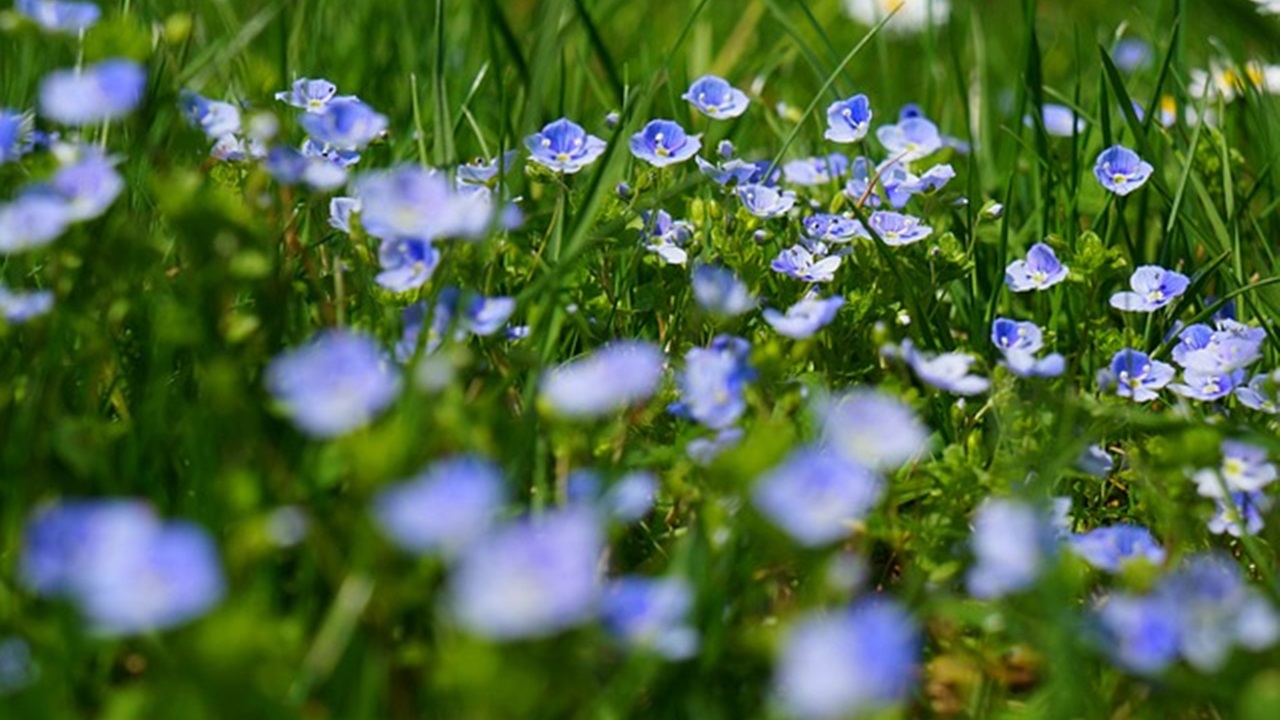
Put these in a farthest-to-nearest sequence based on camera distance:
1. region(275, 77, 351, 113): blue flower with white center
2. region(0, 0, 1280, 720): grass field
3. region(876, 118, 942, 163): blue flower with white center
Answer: region(876, 118, 942, 163): blue flower with white center < region(275, 77, 351, 113): blue flower with white center < region(0, 0, 1280, 720): grass field

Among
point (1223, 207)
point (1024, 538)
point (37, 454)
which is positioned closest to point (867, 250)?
point (1223, 207)

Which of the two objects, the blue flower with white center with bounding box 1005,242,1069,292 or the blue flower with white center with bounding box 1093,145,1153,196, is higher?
the blue flower with white center with bounding box 1093,145,1153,196

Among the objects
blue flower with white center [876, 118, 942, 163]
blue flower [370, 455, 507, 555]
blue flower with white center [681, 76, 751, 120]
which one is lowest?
blue flower with white center [876, 118, 942, 163]

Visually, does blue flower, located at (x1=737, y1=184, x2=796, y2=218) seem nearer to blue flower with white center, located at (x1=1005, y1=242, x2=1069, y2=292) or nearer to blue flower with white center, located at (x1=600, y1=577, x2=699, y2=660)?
blue flower with white center, located at (x1=1005, y1=242, x2=1069, y2=292)

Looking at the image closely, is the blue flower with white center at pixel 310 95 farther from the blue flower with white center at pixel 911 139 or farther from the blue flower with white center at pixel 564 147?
the blue flower with white center at pixel 911 139

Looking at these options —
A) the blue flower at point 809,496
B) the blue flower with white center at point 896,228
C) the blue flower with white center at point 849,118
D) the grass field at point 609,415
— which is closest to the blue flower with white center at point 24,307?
the grass field at point 609,415

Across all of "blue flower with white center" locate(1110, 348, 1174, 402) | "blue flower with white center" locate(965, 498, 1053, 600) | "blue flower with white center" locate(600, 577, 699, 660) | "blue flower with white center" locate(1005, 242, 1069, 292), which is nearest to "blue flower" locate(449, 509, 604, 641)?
"blue flower with white center" locate(600, 577, 699, 660)

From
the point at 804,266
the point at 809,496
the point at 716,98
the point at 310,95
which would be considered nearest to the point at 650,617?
the point at 809,496
